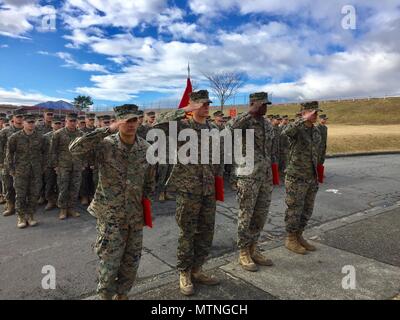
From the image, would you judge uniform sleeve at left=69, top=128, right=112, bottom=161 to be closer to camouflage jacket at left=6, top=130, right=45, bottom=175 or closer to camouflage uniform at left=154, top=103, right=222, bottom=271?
camouflage uniform at left=154, top=103, right=222, bottom=271

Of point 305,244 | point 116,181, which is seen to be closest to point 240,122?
point 116,181

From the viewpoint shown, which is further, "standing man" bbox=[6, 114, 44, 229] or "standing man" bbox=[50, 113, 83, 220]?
"standing man" bbox=[50, 113, 83, 220]

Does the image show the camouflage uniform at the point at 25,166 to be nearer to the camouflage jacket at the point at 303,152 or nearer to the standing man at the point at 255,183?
the standing man at the point at 255,183

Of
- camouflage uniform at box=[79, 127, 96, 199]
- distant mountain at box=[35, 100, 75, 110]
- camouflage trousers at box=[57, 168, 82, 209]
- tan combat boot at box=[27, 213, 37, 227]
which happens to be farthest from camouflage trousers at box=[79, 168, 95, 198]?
distant mountain at box=[35, 100, 75, 110]

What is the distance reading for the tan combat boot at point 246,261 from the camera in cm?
442

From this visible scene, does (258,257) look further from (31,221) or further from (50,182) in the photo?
(50,182)

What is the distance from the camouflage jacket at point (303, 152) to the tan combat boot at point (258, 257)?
1.18 m

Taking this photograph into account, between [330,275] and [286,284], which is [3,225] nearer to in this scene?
[286,284]

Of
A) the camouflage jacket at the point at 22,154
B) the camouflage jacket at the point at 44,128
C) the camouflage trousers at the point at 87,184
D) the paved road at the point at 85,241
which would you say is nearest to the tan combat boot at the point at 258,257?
the paved road at the point at 85,241

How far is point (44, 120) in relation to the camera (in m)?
9.54

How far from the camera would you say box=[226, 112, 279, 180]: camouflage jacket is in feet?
14.7

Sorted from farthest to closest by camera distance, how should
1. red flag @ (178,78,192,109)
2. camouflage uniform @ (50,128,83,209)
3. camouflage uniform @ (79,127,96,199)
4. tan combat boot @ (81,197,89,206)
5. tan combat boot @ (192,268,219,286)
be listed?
1. camouflage uniform @ (79,127,96,199)
2. tan combat boot @ (81,197,89,206)
3. camouflage uniform @ (50,128,83,209)
4. red flag @ (178,78,192,109)
5. tan combat boot @ (192,268,219,286)
